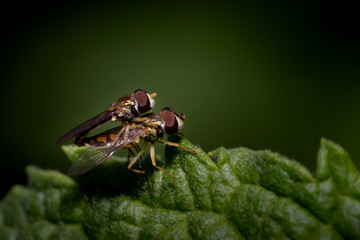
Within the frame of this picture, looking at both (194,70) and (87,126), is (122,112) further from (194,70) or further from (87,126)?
(194,70)

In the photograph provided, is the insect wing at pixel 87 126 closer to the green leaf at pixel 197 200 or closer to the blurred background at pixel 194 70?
the green leaf at pixel 197 200

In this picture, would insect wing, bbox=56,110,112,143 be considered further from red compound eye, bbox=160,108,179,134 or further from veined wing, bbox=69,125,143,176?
red compound eye, bbox=160,108,179,134

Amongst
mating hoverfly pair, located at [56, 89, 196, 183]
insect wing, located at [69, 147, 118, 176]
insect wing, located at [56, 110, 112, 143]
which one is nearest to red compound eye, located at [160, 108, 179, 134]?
mating hoverfly pair, located at [56, 89, 196, 183]

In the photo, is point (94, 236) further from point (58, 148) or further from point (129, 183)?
point (58, 148)

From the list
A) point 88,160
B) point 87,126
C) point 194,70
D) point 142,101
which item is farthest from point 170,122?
point 194,70

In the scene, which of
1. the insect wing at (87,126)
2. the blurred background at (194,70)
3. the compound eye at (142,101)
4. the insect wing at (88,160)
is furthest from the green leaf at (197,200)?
the blurred background at (194,70)

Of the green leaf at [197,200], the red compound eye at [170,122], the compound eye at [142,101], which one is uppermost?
the compound eye at [142,101]

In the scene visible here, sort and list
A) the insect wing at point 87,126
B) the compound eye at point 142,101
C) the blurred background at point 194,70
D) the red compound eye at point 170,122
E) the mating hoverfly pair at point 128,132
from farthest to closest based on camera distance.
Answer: the blurred background at point 194,70
the compound eye at point 142,101
the insect wing at point 87,126
the red compound eye at point 170,122
the mating hoverfly pair at point 128,132
